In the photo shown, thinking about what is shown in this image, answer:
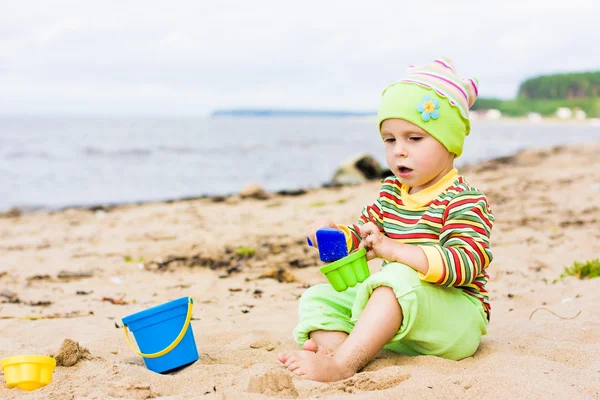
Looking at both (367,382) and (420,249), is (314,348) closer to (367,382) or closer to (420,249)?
(367,382)

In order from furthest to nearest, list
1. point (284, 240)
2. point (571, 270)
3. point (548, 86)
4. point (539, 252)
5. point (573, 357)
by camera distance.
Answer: point (548, 86)
point (284, 240)
point (539, 252)
point (571, 270)
point (573, 357)

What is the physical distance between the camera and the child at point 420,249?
2.36 meters

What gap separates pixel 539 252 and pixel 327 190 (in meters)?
6.50

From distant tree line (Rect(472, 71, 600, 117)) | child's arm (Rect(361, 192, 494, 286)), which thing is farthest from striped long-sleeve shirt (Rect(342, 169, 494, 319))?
distant tree line (Rect(472, 71, 600, 117))

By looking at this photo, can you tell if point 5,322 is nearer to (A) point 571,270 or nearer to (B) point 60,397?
(B) point 60,397

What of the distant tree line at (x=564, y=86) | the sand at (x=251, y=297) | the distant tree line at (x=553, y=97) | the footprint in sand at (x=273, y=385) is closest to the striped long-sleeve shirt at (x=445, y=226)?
the sand at (x=251, y=297)

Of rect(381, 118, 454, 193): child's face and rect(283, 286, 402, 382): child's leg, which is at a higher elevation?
rect(381, 118, 454, 193): child's face

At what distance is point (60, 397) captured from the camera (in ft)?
7.16

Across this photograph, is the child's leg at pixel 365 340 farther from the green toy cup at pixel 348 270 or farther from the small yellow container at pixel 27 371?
the small yellow container at pixel 27 371

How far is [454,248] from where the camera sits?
2.36 metres

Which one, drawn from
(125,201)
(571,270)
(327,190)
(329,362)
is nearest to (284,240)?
(571,270)

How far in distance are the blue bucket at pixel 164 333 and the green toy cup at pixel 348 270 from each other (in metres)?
0.64

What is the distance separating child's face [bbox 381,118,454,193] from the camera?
2.51m

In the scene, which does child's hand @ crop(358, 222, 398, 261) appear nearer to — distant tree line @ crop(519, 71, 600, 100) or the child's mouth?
the child's mouth
